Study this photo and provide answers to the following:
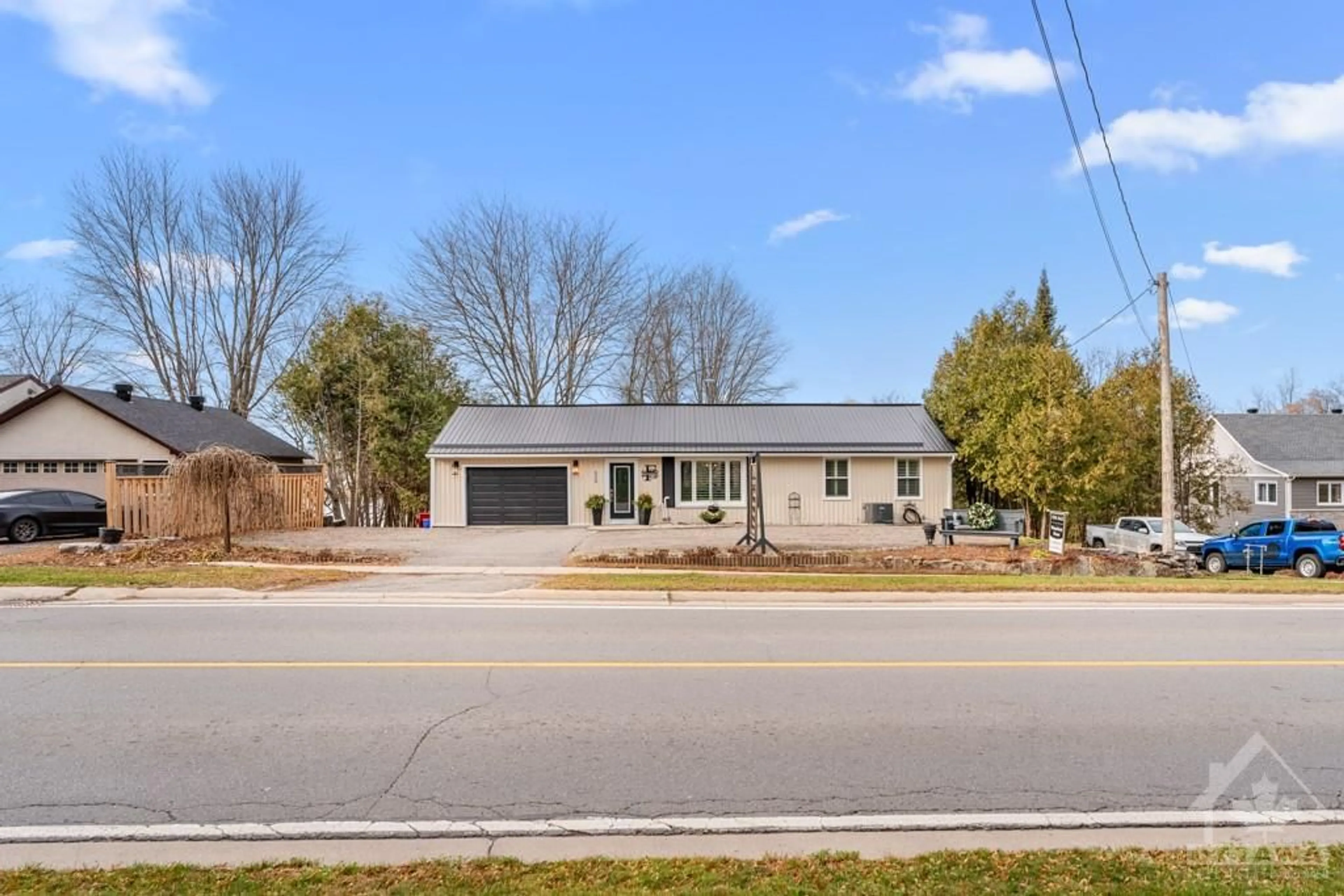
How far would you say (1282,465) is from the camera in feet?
123

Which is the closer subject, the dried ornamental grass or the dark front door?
the dried ornamental grass

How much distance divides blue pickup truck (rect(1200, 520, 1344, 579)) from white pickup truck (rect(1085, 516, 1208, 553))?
1.14 meters

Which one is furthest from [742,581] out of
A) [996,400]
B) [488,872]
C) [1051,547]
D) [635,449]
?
[996,400]

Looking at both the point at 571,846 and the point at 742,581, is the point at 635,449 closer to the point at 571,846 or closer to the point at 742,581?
the point at 742,581

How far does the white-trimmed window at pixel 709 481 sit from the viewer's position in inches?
1099

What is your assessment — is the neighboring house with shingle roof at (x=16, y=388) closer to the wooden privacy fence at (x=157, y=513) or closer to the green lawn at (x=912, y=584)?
the wooden privacy fence at (x=157, y=513)

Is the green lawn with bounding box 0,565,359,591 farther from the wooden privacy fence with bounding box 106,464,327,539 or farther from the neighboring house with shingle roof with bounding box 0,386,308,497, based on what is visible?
the neighboring house with shingle roof with bounding box 0,386,308,497

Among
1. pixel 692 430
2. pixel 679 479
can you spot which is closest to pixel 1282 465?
pixel 692 430

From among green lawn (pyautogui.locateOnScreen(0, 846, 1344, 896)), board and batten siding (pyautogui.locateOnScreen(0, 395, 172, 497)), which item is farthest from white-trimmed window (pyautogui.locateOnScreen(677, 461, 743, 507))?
green lawn (pyautogui.locateOnScreen(0, 846, 1344, 896))

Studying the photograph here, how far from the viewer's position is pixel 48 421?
26.6m

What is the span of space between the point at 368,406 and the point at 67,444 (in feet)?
35.1

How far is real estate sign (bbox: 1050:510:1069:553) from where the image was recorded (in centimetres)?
1655

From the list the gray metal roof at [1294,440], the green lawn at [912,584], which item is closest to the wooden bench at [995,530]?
the green lawn at [912,584]

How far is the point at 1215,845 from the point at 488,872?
3432 millimetres
